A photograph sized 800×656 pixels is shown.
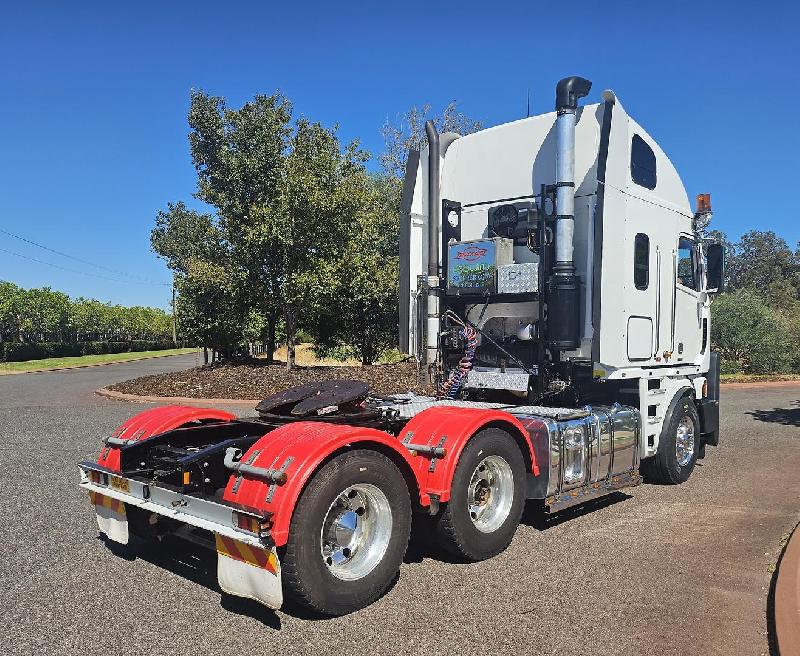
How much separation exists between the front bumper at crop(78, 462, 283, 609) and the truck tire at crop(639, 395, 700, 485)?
17.4ft

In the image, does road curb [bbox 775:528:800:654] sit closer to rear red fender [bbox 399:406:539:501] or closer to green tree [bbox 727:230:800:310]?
rear red fender [bbox 399:406:539:501]

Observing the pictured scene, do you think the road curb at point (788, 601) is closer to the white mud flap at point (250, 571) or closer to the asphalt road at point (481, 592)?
the asphalt road at point (481, 592)

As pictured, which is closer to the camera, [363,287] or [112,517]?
[112,517]

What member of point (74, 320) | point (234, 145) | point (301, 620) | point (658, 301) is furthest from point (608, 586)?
point (74, 320)

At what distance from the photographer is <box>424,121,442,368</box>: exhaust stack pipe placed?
300 inches

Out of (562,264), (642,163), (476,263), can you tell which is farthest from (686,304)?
(476,263)

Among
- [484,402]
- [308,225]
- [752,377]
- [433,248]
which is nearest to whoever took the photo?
[484,402]

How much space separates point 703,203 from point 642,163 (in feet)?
5.31

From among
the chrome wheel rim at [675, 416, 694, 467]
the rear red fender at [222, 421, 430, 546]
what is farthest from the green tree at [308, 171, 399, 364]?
the rear red fender at [222, 421, 430, 546]

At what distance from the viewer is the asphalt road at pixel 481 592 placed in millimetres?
3727

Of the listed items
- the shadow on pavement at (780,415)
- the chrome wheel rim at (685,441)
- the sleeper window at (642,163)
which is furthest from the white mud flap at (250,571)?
the shadow on pavement at (780,415)

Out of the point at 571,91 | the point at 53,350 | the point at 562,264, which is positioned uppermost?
the point at 571,91

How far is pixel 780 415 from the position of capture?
14.2 meters

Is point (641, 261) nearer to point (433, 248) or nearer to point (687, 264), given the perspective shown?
point (687, 264)
